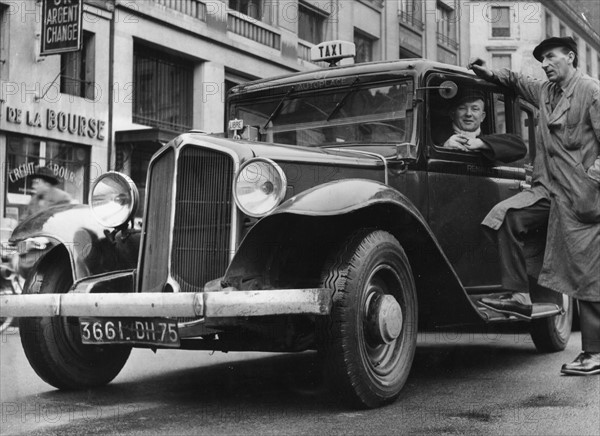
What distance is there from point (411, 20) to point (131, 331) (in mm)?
20944

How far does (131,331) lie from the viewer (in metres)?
3.85

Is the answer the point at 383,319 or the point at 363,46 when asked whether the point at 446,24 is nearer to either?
the point at 363,46

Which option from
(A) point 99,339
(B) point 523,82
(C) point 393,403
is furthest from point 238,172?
(B) point 523,82

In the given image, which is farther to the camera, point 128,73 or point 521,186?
point 128,73

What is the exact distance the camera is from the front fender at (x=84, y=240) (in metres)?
4.76

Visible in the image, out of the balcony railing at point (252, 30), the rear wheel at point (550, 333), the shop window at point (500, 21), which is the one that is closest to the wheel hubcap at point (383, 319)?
the rear wheel at point (550, 333)

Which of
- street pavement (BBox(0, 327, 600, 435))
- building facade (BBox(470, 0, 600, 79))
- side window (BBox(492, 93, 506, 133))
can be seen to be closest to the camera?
street pavement (BBox(0, 327, 600, 435))

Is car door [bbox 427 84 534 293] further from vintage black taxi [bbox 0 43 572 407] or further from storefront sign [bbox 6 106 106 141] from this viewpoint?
storefront sign [bbox 6 106 106 141]

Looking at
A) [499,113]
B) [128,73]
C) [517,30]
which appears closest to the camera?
[499,113]

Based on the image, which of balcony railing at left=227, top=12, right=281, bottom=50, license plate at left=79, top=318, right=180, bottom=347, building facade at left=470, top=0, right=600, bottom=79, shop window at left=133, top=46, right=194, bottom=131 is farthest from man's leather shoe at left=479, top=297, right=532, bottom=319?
balcony railing at left=227, top=12, right=281, bottom=50

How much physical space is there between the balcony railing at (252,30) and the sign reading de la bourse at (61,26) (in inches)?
198

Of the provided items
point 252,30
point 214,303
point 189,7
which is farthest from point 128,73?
point 214,303

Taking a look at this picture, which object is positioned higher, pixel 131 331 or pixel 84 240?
pixel 84 240

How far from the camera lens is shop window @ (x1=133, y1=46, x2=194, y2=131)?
1559 centimetres
